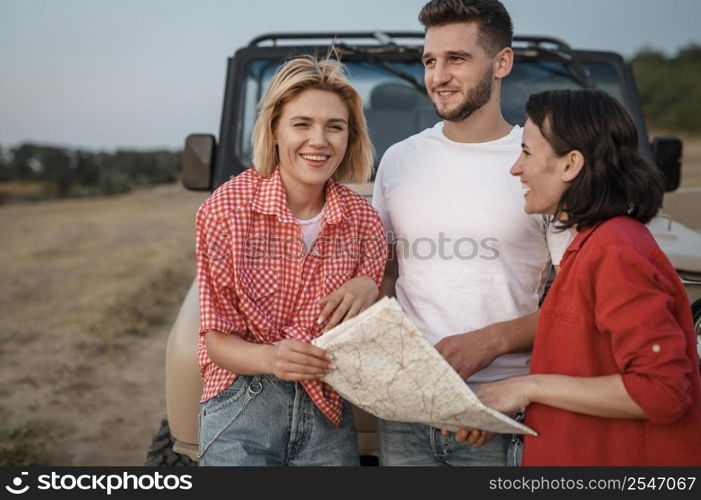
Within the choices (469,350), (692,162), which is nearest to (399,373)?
(469,350)

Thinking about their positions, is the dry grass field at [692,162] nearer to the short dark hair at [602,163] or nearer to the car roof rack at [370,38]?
the car roof rack at [370,38]

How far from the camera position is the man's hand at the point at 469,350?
1.67 metres

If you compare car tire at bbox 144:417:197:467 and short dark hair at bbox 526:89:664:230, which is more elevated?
short dark hair at bbox 526:89:664:230

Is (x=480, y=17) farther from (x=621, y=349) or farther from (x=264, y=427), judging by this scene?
(x=264, y=427)

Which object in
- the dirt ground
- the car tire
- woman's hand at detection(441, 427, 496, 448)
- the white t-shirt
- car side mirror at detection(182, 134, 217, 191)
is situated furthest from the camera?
the dirt ground

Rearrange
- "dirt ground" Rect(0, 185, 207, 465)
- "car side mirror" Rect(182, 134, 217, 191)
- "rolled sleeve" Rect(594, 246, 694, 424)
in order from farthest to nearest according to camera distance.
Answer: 1. "dirt ground" Rect(0, 185, 207, 465)
2. "car side mirror" Rect(182, 134, 217, 191)
3. "rolled sleeve" Rect(594, 246, 694, 424)

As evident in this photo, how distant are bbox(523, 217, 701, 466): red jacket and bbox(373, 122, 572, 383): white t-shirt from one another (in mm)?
322

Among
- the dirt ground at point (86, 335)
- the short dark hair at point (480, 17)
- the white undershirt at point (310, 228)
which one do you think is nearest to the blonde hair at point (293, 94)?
the white undershirt at point (310, 228)

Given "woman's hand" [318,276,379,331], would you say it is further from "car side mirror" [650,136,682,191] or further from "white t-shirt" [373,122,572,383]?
"car side mirror" [650,136,682,191]

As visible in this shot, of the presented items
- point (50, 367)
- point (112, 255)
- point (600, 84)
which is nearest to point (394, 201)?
point (600, 84)

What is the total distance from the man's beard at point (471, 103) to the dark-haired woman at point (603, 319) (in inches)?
14.3

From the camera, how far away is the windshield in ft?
9.72

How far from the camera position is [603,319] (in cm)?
131

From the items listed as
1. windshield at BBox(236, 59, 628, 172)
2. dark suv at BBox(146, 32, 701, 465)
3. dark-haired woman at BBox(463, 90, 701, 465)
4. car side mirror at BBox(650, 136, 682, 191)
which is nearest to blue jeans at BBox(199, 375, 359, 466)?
dark-haired woman at BBox(463, 90, 701, 465)
